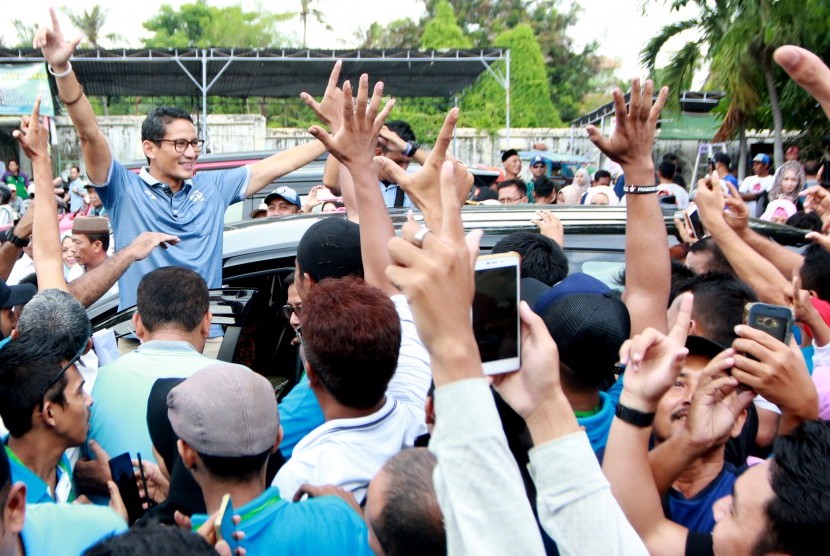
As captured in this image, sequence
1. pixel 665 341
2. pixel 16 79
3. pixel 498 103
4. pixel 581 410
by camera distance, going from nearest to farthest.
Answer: pixel 665 341 < pixel 581 410 < pixel 16 79 < pixel 498 103

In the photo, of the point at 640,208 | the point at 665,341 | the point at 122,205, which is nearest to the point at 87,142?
the point at 122,205

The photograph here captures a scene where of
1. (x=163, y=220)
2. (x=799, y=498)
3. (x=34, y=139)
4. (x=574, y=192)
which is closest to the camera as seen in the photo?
(x=799, y=498)

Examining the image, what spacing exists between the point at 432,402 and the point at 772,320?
34.3 inches

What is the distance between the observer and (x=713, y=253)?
4066 millimetres

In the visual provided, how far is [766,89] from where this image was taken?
570 inches

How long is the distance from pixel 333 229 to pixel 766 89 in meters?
13.2

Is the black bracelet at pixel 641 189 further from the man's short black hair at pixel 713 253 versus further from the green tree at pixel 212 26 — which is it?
the green tree at pixel 212 26

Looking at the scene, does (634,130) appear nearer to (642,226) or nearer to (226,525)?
(642,226)

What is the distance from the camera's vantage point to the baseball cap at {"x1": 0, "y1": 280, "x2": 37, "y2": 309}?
12.5ft

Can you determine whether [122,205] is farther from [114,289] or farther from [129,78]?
[129,78]

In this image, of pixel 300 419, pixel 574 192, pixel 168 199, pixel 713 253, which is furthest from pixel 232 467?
pixel 574 192

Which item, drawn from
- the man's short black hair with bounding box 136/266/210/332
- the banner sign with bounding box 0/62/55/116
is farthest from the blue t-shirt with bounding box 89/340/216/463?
the banner sign with bounding box 0/62/55/116

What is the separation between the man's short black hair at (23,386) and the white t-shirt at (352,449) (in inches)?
28.5

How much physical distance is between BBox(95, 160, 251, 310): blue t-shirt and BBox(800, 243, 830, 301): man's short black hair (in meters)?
2.73
